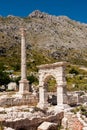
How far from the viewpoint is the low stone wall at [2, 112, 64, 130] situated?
22.9m

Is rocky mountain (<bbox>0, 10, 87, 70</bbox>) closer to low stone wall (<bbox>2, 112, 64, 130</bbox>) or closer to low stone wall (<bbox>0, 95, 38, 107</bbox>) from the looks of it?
low stone wall (<bbox>0, 95, 38, 107</bbox>)

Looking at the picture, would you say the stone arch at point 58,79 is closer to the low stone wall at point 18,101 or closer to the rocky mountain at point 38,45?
the low stone wall at point 18,101

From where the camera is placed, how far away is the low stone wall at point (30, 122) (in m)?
22.9

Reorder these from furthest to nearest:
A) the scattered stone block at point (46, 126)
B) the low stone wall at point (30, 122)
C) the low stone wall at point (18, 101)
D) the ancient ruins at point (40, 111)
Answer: the low stone wall at point (18, 101), the ancient ruins at point (40, 111), the scattered stone block at point (46, 126), the low stone wall at point (30, 122)

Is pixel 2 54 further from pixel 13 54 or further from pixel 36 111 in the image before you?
pixel 36 111

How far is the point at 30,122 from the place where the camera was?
24.1 metres

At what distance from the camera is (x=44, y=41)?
17825cm

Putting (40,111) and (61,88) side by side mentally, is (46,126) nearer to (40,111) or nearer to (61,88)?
(40,111)

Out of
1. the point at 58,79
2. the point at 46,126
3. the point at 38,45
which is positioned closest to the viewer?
the point at 46,126

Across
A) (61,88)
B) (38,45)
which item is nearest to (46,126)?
(61,88)

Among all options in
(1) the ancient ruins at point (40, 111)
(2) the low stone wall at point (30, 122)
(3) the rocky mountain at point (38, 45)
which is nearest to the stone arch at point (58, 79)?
(1) the ancient ruins at point (40, 111)

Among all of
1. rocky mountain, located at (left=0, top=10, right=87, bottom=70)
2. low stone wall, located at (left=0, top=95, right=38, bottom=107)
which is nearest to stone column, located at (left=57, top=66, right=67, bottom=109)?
low stone wall, located at (left=0, top=95, right=38, bottom=107)

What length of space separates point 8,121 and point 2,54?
Answer: 361 feet

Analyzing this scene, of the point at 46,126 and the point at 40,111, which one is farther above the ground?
the point at 40,111
